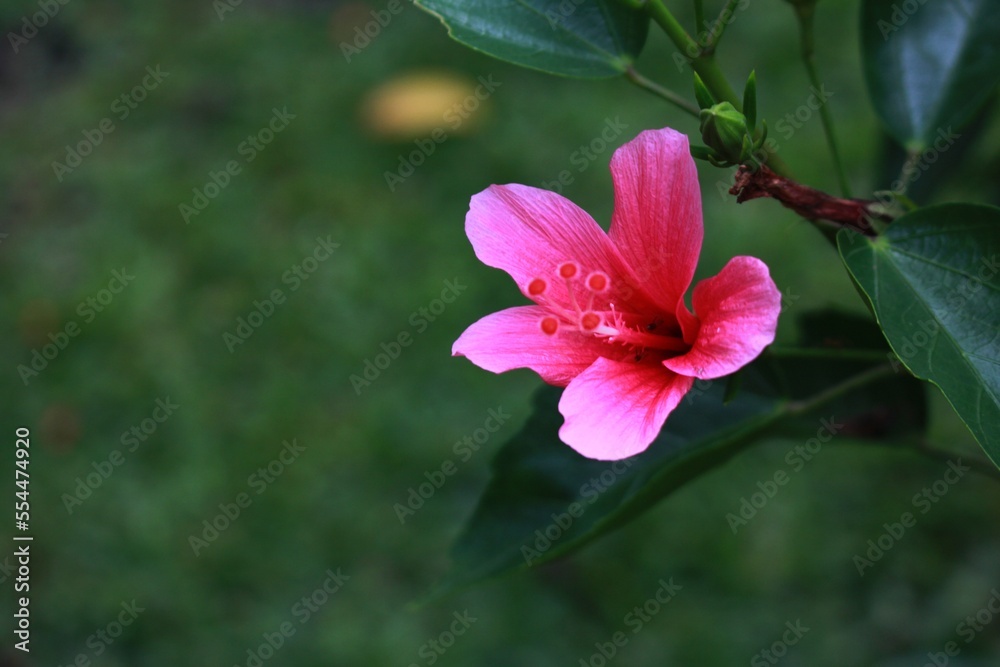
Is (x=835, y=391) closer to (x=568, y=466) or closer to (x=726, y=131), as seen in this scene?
(x=568, y=466)

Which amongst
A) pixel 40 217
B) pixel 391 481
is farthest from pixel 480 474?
pixel 40 217

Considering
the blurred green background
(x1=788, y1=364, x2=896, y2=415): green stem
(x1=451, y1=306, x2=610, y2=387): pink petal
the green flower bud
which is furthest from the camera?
the blurred green background

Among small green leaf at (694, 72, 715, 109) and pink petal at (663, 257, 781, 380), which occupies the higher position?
small green leaf at (694, 72, 715, 109)

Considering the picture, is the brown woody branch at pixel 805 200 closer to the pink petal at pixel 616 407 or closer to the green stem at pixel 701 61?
the green stem at pixel 701 61

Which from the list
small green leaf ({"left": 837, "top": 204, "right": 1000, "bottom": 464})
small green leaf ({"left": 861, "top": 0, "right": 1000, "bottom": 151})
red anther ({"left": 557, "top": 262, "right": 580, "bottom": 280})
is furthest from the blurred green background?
red anther ({"left": 557, "top": 262, "right": 580, "bottom": 280})

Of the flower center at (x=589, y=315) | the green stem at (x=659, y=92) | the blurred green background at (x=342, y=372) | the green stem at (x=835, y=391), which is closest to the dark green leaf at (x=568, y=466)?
the green stem at (x=835, y=391)

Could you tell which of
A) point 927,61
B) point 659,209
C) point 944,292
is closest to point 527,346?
point 659,209

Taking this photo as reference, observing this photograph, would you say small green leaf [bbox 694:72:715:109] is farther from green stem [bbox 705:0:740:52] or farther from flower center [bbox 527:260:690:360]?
flower center [bbox 527:260:690:360]
